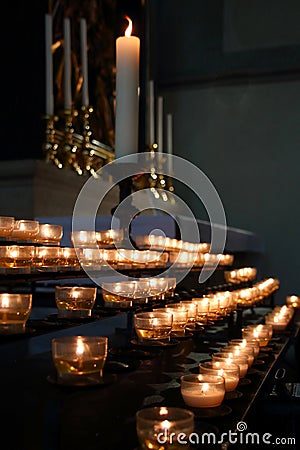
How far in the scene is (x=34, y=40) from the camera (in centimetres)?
412

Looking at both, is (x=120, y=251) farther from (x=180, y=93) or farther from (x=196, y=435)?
(x=180, y=93)

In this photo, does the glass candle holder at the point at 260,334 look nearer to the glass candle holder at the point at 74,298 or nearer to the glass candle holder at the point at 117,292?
the glass candle holder at the point at 117,292

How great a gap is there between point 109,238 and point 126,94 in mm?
445

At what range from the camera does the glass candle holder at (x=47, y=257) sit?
1582 millimetres

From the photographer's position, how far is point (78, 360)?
1083 mm

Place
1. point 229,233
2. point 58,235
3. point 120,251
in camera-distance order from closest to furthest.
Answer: point 58,235, point 120,251, point 229,233

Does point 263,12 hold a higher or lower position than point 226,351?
higher

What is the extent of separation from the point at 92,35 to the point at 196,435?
4840 mm

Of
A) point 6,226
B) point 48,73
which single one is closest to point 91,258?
point 6,226

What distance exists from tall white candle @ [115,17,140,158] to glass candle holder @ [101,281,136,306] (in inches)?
17.1

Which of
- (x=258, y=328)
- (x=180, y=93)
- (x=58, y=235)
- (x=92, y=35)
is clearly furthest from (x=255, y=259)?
(x=58, y=235)

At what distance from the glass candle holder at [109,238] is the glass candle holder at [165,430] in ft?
3.21

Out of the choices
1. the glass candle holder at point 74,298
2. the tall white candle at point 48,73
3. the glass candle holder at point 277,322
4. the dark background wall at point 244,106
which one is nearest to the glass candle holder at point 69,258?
the glass candle holder at point 74,298

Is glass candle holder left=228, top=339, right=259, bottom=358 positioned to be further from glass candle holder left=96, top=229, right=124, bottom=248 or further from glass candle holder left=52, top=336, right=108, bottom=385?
glass candle holder left=52, top=336, right=108, bottom=385
